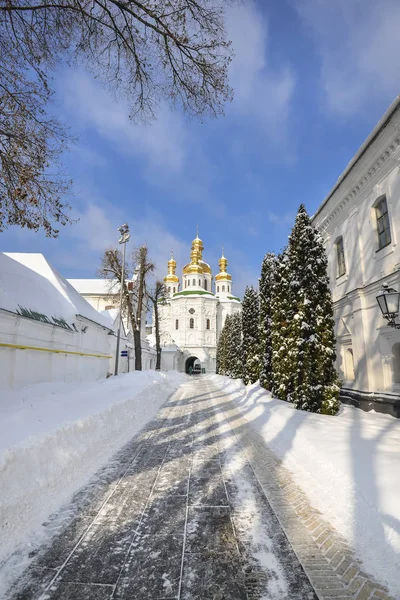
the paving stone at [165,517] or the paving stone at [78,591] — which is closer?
the paving stone at [78,591]

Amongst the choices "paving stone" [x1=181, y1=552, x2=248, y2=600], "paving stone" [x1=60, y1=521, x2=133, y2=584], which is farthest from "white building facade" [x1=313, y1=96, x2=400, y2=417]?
A: "paving stone" [x1=60, y1=521, x2=133, y2=584]

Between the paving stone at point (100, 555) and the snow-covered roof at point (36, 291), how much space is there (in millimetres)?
7765

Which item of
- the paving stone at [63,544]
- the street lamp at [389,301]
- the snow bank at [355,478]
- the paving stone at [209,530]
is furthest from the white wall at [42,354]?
the street lamp at [389,301]

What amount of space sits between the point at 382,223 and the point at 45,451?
12875mm

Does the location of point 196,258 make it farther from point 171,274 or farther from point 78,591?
point 78,591

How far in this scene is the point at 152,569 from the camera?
9.21ft

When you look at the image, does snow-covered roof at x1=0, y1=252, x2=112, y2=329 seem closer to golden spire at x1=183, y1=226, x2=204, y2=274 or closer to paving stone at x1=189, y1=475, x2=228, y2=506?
paving stone at x1=189, y1=475, x2=228, y2=506

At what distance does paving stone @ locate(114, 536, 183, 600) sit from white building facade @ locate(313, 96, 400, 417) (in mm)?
10221

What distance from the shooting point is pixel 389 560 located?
2.93m

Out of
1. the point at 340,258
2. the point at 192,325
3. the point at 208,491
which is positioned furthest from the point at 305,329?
the point at 192,325

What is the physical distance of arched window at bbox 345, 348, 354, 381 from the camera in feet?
48.1

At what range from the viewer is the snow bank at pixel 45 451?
365 centimetres

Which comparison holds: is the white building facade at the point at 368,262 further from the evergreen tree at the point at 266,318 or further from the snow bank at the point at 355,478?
the snow bank at the point at 355,478

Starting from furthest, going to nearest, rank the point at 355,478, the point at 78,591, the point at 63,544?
the point at 355,478, the point at 63,544, the point at 78,591
